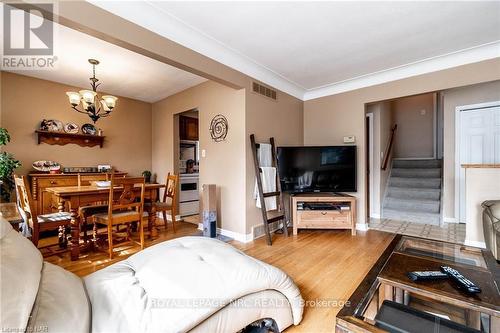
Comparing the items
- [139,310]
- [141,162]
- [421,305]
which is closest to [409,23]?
[421,305]

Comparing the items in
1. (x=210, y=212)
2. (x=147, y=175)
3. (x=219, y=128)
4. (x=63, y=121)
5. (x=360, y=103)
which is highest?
(x=360, y=103)

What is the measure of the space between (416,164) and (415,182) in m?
0.89

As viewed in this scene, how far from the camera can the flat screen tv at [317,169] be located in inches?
142

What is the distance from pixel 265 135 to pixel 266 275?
Result: 98.0 inches

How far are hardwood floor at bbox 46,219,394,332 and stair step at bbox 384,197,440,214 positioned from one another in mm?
1381

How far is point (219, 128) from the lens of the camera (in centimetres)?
355

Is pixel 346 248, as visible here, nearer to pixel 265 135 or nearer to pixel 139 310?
pixel 265 135

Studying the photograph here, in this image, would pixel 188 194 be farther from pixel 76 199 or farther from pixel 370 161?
pixel 370 161

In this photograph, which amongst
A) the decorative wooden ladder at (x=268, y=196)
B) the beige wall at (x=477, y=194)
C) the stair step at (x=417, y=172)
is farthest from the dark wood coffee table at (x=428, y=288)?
the stair step at (x=417, y=172)

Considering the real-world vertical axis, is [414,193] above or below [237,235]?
above

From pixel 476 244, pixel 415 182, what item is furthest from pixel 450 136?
pixel 476 244

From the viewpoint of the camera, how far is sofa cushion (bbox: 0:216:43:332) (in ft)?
1.99

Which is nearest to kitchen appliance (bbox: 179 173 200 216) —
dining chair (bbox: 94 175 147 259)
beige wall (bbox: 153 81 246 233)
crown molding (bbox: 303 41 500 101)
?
beige wall (bbox: 153 81 246 233)

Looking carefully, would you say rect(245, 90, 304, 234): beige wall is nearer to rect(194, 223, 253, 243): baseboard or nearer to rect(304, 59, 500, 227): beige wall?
rect(194, 223, 253, 243): baseboard
